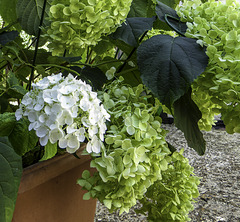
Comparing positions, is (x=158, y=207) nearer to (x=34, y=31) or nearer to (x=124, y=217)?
(x=34, y=31)

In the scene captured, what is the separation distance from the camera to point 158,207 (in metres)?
0.67

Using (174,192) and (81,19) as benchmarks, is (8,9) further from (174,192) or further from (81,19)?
(174,192)

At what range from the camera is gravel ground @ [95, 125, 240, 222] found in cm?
133

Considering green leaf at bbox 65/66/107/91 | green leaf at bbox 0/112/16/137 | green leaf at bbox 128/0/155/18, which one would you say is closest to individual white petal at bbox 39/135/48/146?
green leaf at bbox 0/112/16/137

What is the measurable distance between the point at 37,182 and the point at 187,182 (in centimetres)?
30

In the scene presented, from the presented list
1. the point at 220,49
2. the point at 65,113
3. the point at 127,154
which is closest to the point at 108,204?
the point at 127,154

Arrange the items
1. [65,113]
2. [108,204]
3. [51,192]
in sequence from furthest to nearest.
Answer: [51,192] < [108,204] < [65,113]

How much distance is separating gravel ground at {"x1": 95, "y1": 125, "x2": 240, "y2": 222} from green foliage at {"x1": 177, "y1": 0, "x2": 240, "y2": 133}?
0.90m

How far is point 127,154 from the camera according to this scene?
1.58 feet

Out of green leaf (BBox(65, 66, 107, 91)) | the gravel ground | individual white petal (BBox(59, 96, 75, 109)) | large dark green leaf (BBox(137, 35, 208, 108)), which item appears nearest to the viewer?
individual white petal (BBox(59, 96, 75, 109))

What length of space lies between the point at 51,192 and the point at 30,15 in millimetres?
353

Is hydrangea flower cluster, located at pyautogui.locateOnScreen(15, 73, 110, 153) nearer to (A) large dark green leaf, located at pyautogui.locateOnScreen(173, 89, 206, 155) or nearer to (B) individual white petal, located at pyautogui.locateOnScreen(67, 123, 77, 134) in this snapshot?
(B) individual white petal, located at pyautogui.locateOnScreen(67, 123, 77, 134)

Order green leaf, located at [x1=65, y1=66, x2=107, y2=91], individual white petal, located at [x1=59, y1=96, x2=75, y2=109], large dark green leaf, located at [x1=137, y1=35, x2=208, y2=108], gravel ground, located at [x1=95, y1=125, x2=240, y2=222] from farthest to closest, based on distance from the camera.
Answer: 1. gravel ground, located at [x1=95, y1=125, x2=240, y2=222]
2. green leaf, located at [x1=65, y1=66, x2=107, y2=91]
3. large dark green leaf, located at [x1=137, y1=35, x2=208, y2=108]
4. individual white petal, located at [x1=59, y1=96, x2=75, y2=109]

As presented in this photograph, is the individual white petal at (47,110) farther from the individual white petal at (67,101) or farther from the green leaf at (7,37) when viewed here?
the green leaf at (7,37)
